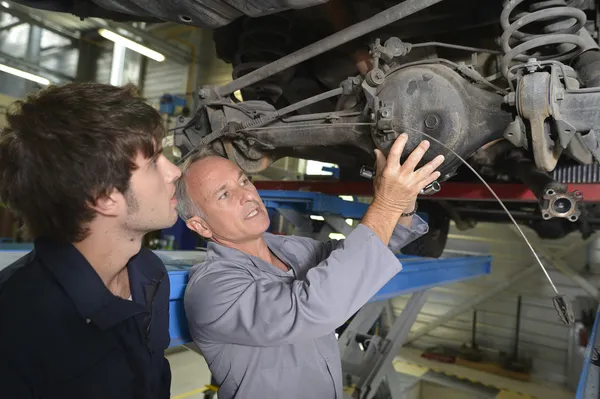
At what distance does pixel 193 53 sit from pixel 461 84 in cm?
801

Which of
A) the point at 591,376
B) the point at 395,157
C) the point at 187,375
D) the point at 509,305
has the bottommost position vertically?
the point at 187,375

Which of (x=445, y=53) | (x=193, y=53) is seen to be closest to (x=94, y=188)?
(x=445, y=53)

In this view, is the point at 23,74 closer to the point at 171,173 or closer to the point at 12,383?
the point at 171,173

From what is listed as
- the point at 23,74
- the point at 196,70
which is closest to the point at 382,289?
the point at 196,70

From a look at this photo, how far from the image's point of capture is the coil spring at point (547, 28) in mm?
1054

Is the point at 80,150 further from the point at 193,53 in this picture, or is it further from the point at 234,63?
the point at 193,53

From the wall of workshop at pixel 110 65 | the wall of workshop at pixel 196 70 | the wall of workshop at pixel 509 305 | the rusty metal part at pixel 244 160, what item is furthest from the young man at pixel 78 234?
the wall of workshop at pixel 110 65

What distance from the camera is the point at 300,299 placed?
2.66ft

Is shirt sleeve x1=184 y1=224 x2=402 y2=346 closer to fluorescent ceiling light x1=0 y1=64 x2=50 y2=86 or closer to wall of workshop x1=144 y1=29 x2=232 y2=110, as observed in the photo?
wall of workshop x1=144 y1=29 x2=232 y2=110

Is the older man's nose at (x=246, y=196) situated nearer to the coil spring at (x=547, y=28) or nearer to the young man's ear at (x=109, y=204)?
the young man's ear at (x=109, y=204)

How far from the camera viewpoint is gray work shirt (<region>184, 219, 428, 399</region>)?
0.82 meters

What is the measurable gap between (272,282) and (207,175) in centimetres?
40

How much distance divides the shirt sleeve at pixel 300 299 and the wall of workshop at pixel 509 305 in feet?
12.5

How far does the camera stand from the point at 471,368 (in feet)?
14.0
